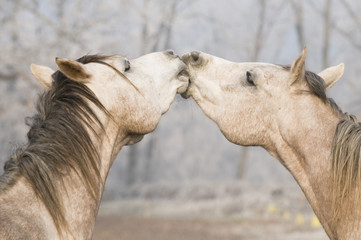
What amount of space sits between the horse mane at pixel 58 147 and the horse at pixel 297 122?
3.60 feet

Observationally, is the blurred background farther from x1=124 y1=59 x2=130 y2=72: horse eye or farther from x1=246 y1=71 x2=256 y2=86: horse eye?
x1=124 y1=59 x2=130 y2=72: horse eye

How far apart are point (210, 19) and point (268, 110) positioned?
73.4 feet


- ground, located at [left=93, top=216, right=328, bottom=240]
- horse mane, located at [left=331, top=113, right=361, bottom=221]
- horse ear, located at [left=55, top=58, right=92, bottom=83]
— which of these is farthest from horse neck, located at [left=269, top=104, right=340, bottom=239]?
ground, located at [left=93, top=216, right=328, bottom=240]

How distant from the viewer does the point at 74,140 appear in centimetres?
314

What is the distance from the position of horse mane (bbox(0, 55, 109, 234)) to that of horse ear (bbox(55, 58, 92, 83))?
53 millimetres

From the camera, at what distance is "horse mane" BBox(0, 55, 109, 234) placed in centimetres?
295

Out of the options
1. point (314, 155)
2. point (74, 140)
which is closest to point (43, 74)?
point (74, 140)

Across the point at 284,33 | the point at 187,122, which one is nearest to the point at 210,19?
the point at 284,33

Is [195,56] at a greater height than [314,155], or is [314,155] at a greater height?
[195,56]

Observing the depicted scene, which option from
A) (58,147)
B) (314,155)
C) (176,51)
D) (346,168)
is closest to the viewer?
(58,147)

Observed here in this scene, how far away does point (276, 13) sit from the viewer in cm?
2627

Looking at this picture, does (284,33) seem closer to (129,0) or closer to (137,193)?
(129,0)

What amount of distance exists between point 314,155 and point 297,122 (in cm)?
27

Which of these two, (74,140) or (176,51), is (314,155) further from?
(176,51)
